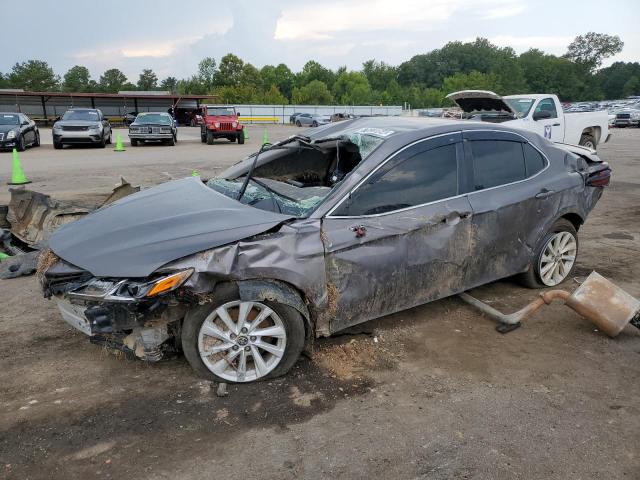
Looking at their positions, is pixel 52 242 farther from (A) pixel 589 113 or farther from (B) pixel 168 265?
(A) pixel 589 113

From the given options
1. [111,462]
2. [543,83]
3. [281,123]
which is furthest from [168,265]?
[543,83]

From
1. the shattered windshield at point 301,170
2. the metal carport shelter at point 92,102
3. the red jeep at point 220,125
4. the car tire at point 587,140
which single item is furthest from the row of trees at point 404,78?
the shattered windshield at point 301,170

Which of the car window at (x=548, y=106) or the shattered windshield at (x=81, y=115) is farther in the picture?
the shattered windshield at (x=81, y=115)

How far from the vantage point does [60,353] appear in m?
3.90

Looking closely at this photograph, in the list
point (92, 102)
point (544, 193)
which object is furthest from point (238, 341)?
point (92, 102)

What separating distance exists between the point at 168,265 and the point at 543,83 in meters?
123

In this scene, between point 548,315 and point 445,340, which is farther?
point 548,315

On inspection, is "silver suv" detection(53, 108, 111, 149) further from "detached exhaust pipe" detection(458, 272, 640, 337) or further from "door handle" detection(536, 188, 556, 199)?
"detached exhaust pipe" detection(458, 272, 640, 337)

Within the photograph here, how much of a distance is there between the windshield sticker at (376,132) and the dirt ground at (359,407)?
4.98ft

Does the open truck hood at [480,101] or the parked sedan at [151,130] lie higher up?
the open truck hood at [480,101]

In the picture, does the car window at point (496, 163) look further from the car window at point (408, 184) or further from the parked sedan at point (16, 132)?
the parked sedan at point (16, 132)

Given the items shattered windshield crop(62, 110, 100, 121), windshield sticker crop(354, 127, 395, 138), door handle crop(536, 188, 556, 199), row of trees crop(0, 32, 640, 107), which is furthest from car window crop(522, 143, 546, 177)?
row of trees crop(0, 32, 640, 107)

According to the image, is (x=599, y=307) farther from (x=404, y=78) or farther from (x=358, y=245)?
(x=404, y=78)

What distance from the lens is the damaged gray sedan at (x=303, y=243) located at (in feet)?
10.5
